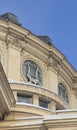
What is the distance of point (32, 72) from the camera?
3794 centimetres

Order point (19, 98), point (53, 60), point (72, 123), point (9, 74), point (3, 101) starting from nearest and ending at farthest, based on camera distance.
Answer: point (72, 123) < point (3, 101) < point (19, 98) < point (9, 74) < point (53, 60)

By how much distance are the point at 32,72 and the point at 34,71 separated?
0.22 m

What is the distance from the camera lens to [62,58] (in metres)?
40.0

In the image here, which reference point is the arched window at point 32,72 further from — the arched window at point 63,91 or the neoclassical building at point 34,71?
the arched window at point 63,91

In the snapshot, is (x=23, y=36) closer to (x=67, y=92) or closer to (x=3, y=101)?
(x=67, y=92)

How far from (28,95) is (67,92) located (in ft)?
30.3

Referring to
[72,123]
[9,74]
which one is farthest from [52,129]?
[9,74]

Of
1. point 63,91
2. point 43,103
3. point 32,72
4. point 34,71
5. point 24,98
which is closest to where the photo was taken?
point 24,98

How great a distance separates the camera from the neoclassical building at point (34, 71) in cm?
3181

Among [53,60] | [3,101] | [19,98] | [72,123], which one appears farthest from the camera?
[53,60]

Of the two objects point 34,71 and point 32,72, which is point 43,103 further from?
point 34,71

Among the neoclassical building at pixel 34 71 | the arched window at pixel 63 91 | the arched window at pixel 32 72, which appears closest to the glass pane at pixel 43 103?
the neoclassical building at pixel 34 71

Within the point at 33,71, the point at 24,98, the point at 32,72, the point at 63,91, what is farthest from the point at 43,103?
the point at 63,91

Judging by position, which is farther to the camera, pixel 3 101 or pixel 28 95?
pixel 28 95
